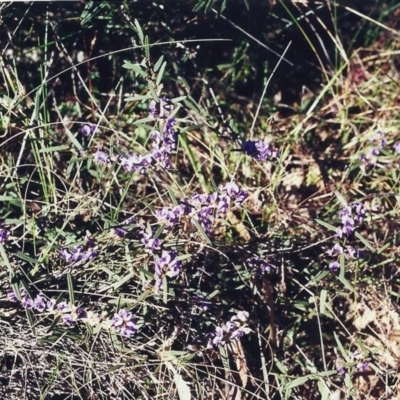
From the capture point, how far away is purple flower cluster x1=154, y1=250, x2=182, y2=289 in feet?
5.39

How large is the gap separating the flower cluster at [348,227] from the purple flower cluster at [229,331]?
0.27 m

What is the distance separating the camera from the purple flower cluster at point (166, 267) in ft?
5.39

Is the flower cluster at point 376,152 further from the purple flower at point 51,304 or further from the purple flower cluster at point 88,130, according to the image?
the purple flower at point 51,304

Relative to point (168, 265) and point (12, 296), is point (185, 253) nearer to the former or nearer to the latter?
point (168, 265)

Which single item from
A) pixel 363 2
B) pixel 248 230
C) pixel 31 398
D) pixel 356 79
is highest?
pixel 363 2

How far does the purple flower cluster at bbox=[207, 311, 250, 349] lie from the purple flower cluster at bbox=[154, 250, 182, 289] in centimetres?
19

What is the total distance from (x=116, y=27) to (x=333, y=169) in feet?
2.53

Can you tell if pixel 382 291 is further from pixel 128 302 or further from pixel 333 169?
pixel 128 302

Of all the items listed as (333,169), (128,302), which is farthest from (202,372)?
(333,169)

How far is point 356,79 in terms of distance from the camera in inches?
98.4

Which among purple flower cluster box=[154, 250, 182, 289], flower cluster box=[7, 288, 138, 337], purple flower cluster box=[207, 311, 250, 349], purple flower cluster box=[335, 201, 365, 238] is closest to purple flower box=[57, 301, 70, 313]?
flower cluster box=[7, 288, 138, 337]

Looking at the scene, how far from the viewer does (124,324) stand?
5.43 ft

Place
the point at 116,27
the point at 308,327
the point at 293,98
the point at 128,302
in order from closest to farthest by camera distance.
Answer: the point at 128,302, the point at 308,327, the point at 116,27, the point at 293,98

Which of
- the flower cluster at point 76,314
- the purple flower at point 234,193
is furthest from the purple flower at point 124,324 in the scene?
the purple flower at point 234,193
